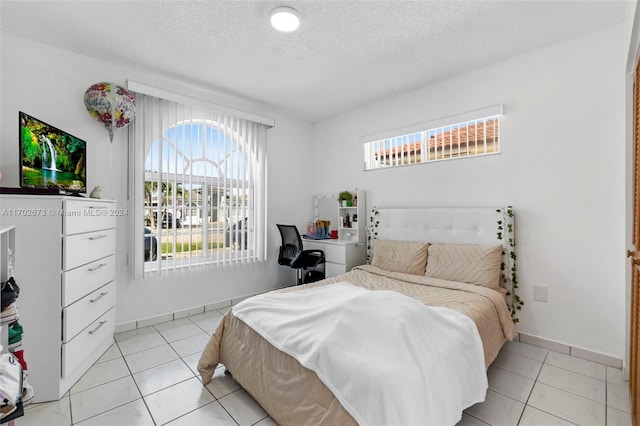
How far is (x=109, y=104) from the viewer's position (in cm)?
264

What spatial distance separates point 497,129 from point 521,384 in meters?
2.28

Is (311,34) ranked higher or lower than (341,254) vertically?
higher

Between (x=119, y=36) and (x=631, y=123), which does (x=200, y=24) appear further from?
(x=631, y=123)

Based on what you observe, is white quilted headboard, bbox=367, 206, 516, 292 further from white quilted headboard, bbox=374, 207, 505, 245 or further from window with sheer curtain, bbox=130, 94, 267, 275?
window with sheer curtain, bbox=130, 94, 267, 275

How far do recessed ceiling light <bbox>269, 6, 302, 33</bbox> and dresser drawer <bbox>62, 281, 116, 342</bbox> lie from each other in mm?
2510

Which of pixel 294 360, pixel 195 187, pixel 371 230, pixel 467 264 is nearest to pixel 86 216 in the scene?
pixel 195 187

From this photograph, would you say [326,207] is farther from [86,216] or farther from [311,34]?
[86,216]

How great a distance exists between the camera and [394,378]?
1171 millimetres

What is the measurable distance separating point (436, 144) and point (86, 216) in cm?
344

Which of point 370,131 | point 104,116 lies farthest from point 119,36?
point 370,131

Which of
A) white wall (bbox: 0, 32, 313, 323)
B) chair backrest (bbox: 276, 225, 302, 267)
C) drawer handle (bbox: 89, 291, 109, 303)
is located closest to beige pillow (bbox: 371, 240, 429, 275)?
chair backrest (bbox: 276, 225, 302, 267)

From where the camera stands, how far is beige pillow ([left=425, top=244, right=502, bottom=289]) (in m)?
2.57

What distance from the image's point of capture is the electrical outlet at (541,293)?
8.49 feet

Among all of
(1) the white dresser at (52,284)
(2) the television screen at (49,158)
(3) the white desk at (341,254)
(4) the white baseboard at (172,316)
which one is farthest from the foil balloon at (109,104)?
(3) the white desk at (341,254)
